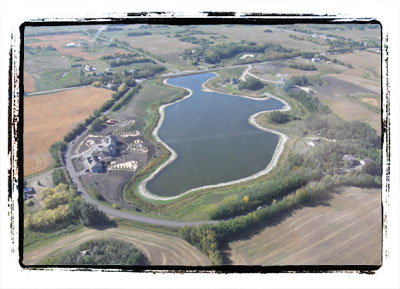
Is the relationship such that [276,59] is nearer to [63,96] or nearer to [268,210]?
[63,96]

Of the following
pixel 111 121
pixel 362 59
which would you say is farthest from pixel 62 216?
pixel 362 59

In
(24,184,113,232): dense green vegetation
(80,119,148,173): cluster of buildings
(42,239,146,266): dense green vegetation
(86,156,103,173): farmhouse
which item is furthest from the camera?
(80,119,148,173): cluster of buildings

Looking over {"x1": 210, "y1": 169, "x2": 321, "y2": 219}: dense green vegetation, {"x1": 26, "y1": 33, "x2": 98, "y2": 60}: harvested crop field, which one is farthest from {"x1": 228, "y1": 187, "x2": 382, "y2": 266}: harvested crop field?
{"x1": 26, "y1": 33, "x2": 98, "y2": 60}: harvested crop field

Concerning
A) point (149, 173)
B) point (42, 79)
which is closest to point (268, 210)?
point (149, 173)

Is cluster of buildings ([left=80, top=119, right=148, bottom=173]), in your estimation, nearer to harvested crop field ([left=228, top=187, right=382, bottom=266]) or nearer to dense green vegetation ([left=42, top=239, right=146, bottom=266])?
dense green vegetation ([left=42, top=239, right=146, bottom=266])

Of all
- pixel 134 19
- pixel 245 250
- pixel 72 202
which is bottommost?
pixel 245 250

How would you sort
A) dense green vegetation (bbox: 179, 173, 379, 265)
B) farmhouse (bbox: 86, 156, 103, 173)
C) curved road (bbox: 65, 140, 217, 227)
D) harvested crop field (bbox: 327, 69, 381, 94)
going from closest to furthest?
dense green vegetation (bbox: 179, 173, 379, 265) → curved road (bbox: 65, 140, 217, 227) → farmhouse (bbox: 86, 156, 103, 173) → harvested crop field (bbox: 327, 69, 381, 94)

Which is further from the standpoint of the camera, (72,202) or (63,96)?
(63,96)
